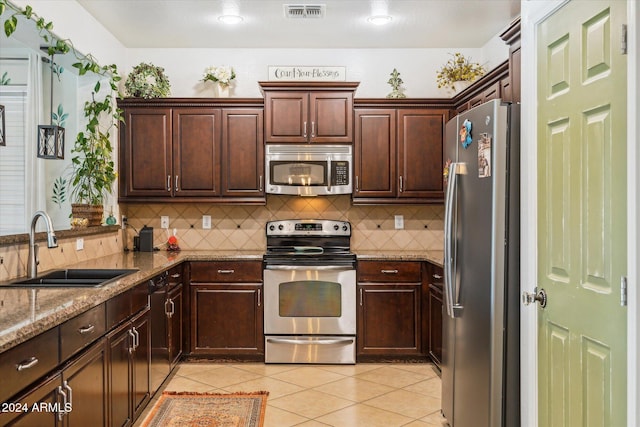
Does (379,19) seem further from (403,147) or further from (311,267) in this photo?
(311,267)

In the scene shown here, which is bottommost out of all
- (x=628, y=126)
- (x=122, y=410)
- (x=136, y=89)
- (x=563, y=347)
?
(x=122, y=410)

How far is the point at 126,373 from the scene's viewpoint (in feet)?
9.46

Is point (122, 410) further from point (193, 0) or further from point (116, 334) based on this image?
point (193, 0)

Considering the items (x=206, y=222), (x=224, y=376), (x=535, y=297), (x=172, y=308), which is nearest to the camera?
(x=535, y=297)

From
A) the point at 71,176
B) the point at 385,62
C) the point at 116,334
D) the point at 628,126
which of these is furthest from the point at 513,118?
the point at 71,176

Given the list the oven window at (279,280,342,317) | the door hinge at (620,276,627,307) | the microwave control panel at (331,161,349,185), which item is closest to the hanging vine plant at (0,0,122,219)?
the oven window at (279,280,342,317)

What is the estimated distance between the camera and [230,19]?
4.20 m

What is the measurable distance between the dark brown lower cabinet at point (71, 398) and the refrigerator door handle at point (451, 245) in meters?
1.70

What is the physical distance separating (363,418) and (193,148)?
265 cm

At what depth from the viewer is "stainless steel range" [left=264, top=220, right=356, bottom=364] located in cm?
447

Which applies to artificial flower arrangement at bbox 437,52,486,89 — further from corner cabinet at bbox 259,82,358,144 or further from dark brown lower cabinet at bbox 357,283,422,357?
dark brown lower cabinet at bbox 357,283,422,357

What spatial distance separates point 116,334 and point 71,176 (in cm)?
205

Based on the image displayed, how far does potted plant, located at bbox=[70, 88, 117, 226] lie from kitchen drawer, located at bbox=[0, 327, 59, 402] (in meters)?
2.41

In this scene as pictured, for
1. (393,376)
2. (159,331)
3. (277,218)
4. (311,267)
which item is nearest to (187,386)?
(159,331)
